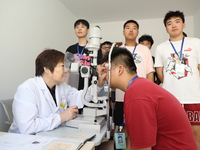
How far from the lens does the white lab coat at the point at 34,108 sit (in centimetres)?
107

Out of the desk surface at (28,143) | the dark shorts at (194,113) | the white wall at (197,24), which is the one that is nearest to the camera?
the desk surface at (28,143)

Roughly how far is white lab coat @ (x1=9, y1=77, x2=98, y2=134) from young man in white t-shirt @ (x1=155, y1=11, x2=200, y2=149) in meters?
1.02

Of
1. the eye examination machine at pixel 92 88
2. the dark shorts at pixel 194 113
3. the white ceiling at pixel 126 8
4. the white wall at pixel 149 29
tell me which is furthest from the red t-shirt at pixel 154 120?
the white wall at pixel 149 29

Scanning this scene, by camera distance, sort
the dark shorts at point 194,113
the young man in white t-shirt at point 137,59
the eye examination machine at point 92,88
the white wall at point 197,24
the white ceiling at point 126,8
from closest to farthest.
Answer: the eye examination machine at point 92,88
the dark shorts at point 194,113
the young man in white t-shirt at point 137,59
the white ceiling at point 126,8
the white wall at point 197,24

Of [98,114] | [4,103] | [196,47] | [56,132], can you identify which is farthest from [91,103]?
[196,47]

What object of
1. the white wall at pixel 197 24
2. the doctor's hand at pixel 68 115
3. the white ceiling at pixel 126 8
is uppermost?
the white ceiling at pixel 126 8

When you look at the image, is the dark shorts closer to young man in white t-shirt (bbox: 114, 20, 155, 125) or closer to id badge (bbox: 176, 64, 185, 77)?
id badge (bbox: 176, 64, 185, 77)

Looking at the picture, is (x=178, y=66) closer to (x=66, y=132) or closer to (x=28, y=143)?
(x=66, y=132)

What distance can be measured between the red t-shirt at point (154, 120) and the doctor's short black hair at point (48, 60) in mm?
775

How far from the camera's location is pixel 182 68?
1699mm

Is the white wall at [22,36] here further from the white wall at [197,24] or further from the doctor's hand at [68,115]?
the white wall at [197,24]

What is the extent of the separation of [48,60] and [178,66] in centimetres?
131

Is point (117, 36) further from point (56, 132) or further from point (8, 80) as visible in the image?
point (56, 132)

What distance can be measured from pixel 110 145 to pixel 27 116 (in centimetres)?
68
